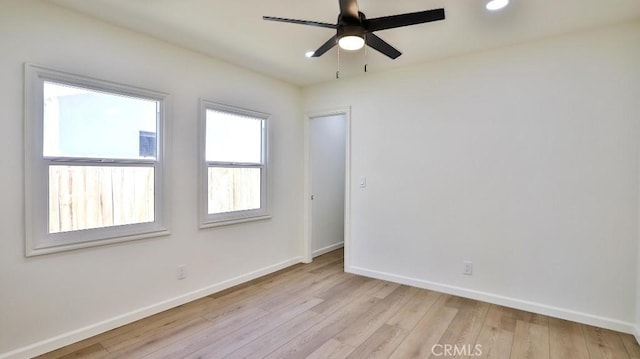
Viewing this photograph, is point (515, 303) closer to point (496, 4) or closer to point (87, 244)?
point (496, 4)

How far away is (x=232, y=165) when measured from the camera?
3674 mm

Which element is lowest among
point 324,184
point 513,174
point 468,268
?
point 468,268

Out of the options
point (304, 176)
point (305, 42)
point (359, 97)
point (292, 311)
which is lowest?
point (292, 311)

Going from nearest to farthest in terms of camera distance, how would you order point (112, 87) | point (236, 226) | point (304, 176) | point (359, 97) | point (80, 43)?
point (80, 43) → point (112, 87) → point (236, 226) → point (359, 97) → point (304, 176)

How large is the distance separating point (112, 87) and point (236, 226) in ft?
6.06

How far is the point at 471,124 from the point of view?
327cm

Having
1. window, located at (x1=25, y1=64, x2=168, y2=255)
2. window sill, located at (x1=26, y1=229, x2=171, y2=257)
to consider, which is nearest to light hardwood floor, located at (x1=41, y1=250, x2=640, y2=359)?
window sill, located at (x1=26, y1=229, x2=171, y2=257)

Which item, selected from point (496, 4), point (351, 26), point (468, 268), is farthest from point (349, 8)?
point (468, 268)

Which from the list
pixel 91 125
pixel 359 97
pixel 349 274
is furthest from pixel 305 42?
pixel 349 274

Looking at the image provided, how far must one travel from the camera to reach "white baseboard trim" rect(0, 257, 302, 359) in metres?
2.23

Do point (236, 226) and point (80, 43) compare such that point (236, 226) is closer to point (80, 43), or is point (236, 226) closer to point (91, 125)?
point (91, 125)

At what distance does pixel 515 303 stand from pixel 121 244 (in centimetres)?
364

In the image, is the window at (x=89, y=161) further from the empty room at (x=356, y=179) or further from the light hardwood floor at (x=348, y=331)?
the light hardwood floor at (x=348, y=331)

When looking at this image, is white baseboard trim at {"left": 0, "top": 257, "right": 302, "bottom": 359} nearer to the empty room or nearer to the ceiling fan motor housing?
the empty room
